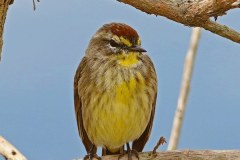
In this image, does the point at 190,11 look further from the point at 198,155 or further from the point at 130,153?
the point at 130,153

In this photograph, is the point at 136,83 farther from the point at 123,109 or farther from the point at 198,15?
the point at 198,15

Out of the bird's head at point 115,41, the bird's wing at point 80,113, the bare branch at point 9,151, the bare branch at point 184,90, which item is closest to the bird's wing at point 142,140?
the bird's wing at point 80,113

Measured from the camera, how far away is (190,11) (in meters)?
4.16

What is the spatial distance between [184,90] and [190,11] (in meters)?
1.70

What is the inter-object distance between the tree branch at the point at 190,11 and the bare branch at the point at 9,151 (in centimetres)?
148

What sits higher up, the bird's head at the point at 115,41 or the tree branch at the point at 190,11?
the tree branch at the point at 190,11

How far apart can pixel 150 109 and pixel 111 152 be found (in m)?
0.71

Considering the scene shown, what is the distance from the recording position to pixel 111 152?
16.2 ft

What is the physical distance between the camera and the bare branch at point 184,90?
5535 millimetres

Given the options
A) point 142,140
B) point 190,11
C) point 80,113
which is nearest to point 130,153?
point 142,140

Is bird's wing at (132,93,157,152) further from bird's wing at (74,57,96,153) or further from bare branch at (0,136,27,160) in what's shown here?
bare branch at (0,136,27,160)

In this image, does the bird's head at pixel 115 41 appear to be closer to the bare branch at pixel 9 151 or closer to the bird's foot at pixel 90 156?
the bird's foot at pixel 90 156

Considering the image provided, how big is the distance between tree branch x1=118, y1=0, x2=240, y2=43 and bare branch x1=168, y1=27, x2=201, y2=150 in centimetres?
156

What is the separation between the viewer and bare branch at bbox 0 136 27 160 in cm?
344
